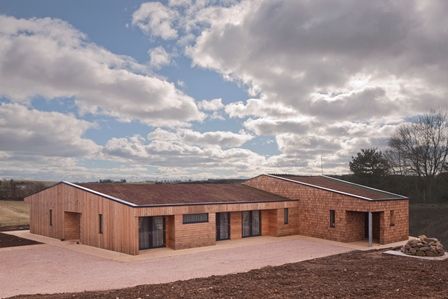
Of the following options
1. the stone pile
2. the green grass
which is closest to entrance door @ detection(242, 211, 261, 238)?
the stone pile

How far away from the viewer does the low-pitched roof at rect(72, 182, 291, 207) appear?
17.9m

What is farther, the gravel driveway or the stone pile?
the stone pile

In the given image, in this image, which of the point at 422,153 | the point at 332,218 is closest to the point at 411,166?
the point at 422,153

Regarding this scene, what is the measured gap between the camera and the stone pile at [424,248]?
49.5ft

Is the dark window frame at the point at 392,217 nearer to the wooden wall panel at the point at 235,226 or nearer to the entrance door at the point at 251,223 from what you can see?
the entrance door at the point at 251,223

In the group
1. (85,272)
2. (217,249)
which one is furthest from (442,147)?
(85,272)

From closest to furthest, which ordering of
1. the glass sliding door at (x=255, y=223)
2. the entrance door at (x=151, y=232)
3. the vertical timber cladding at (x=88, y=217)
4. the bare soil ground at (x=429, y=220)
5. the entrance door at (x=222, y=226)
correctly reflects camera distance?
the vertical timber cladding at (x=88, y=217), the entrance door at (x=151, y=232), the entrance door at (x=222, y=226), the glass sliding door at (x=255, y=223), the bare soil ground at (x=429, y=220)

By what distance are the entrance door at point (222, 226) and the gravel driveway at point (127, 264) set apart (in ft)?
3.91

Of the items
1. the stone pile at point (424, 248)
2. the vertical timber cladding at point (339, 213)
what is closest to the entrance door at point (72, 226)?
the vertical timber cladding at point (339, 213)

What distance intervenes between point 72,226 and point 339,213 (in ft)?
43.6

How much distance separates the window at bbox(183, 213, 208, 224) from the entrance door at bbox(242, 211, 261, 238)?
3.36 meters

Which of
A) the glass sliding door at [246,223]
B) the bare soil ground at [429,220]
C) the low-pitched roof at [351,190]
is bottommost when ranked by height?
the bare soil ground at [429,220]

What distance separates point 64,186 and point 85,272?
8.28 metres

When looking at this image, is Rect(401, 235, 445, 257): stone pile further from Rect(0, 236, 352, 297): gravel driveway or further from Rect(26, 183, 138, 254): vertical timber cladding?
Rect(26, 183, 138, 254): vertical timber cladding
